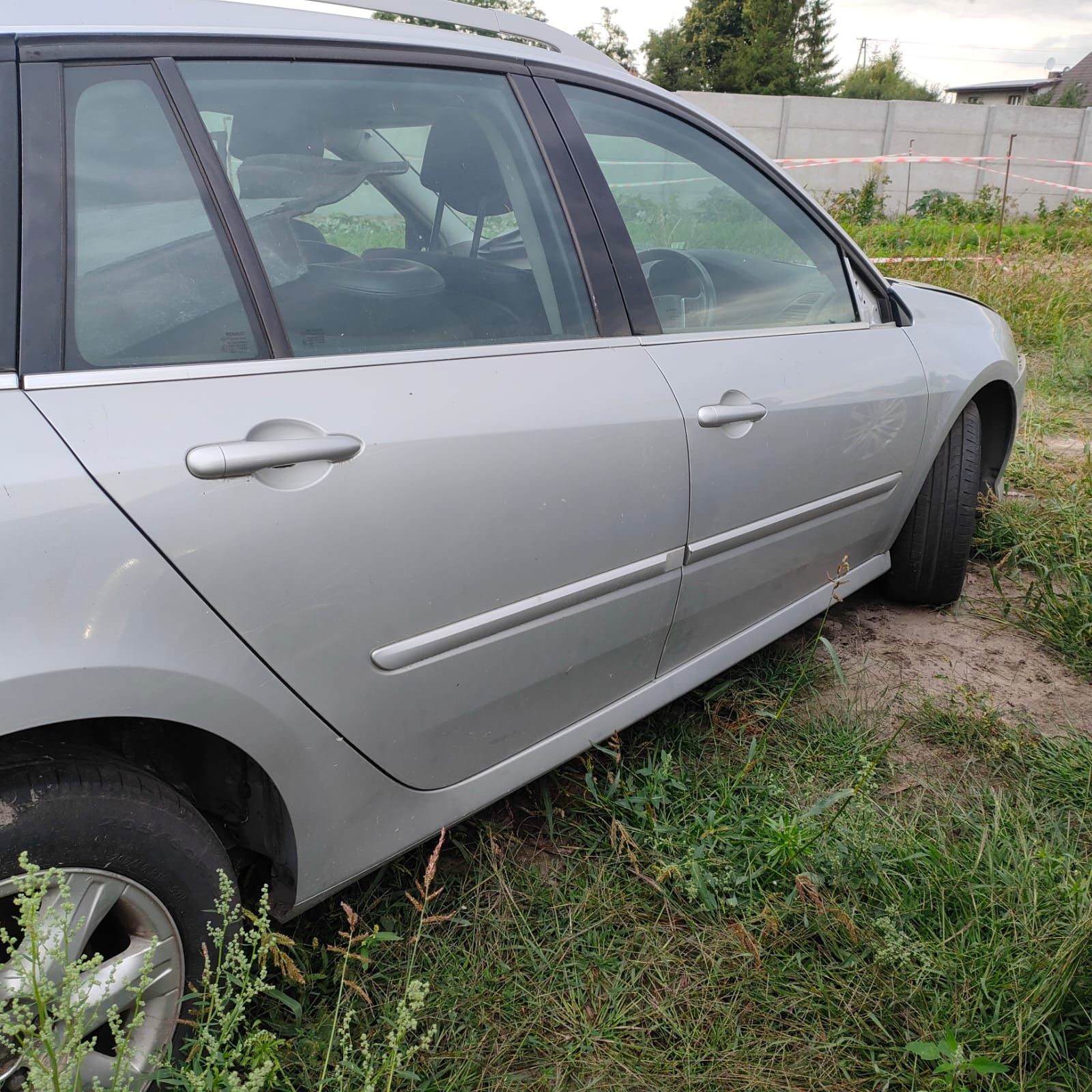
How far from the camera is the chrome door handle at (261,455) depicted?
1.27 m

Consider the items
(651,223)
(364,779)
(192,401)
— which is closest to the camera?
(192,401)

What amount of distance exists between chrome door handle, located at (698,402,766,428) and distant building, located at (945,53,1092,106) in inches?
2432

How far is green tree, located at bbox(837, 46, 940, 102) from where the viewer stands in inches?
1957

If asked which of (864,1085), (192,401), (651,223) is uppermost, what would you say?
(651,223)

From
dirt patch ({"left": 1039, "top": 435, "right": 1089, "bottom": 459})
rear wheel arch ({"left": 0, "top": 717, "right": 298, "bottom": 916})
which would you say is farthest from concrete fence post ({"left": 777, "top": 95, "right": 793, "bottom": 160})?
rear wheel arch ({"left": 0, "top": 717, "right": 298, "bottom": 916})

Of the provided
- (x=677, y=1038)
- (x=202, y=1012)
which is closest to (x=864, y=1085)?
(x=677, y=1038)

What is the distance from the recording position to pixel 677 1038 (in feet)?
5.48

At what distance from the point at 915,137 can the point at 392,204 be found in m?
18.9

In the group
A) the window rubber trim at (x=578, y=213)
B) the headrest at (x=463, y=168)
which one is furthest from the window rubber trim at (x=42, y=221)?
the window rubber trim at (x=578, y=213)

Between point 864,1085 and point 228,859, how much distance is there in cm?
111

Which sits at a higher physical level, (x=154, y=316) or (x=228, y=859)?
(x=154, y=316)

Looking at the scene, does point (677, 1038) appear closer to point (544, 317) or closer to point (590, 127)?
point (544, 317)

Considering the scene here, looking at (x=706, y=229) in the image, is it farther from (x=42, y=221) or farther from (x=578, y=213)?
(x=42, y=221)

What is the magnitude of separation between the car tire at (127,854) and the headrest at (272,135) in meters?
0.97
